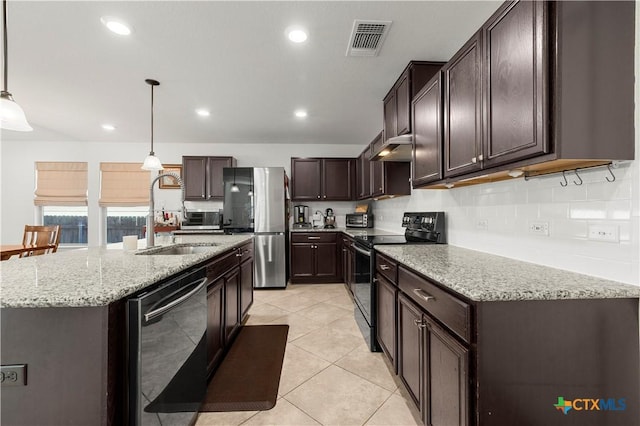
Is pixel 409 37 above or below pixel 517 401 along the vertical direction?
above

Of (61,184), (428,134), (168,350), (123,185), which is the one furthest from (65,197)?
(428,134)

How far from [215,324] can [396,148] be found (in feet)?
6.83

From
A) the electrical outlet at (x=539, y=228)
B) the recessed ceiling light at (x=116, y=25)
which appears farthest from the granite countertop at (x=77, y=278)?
the electrical outlet at (x=539, y=228)

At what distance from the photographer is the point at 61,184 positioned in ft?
15.8

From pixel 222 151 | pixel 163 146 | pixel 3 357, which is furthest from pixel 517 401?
pixel 163 146

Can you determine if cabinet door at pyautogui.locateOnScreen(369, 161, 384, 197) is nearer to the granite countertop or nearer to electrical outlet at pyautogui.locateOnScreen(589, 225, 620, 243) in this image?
electrical outlet at pyautogui.locateOnScreen(589, 225, 620, 243)

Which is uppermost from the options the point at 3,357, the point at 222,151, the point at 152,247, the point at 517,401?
the point at 222,151

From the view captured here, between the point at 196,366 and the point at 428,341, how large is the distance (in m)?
1.24

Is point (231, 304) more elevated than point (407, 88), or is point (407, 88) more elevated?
point (407, 88)

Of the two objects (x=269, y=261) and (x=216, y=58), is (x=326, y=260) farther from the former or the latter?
(x=216, y=58)

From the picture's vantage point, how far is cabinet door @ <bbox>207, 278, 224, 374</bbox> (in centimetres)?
179

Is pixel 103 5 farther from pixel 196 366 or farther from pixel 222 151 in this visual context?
pixel 222 151

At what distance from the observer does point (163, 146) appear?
16.2 ft

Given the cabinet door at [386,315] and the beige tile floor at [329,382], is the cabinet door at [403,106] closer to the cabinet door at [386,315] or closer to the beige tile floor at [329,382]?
the cabinet door at [386,315]
